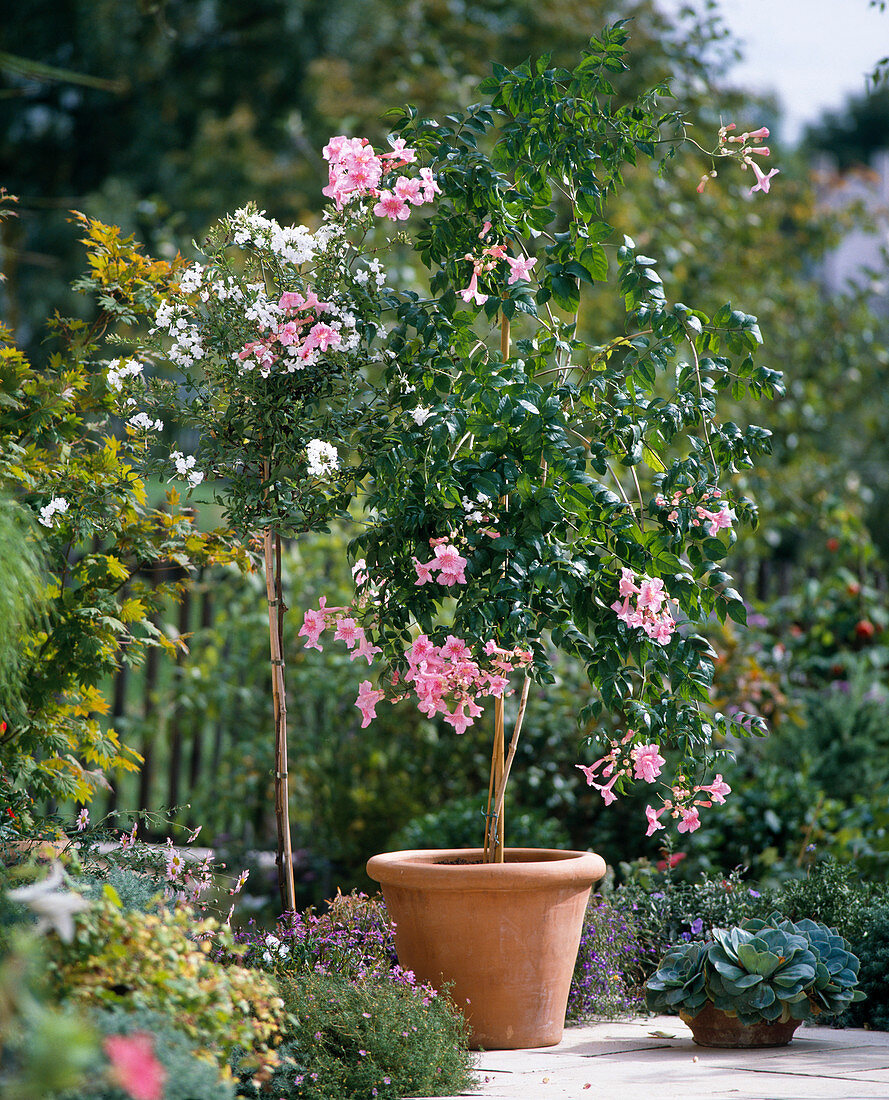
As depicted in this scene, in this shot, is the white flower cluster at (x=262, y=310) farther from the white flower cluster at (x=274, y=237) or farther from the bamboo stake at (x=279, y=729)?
the bamboo stake at (x=279, y=729)

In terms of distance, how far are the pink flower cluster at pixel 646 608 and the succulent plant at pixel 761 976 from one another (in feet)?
2.76

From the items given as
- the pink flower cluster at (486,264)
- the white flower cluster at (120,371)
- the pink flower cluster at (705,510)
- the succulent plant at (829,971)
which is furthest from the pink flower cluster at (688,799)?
the white flower cluster at (120,371)

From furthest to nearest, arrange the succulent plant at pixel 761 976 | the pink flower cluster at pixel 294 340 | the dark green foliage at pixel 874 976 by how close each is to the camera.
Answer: the dark green foliage at pixel 874 976, the succulent plant at pixel 761 976, the pink flower cluster at pixel 294 340

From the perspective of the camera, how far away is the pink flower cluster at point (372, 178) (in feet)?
8.95

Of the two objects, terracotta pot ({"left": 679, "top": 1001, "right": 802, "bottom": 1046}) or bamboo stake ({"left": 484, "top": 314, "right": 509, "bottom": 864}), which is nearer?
terracotta pot ({"left": 679, "top": 1001, "right": 802, "bottom": 1046})

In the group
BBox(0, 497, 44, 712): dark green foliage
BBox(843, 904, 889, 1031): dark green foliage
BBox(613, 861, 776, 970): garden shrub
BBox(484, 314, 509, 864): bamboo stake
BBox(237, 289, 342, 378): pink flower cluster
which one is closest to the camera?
BBox(0, 497, 44, 712): dark green foliage

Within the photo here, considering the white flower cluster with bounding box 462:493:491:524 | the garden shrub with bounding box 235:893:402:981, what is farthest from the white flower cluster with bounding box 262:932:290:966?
the white flower cluster with bounding box 462:493:491:524

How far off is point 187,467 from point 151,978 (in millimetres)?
1283

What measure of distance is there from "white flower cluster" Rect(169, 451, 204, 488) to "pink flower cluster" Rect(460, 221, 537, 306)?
0.77 m

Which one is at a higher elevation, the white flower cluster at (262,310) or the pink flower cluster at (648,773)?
the white flower cluster at (262,310)

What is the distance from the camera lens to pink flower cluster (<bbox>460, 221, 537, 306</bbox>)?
275 cm

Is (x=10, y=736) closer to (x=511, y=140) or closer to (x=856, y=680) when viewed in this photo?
(x=511, y=140)

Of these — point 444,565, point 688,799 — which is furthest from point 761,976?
point 444,565

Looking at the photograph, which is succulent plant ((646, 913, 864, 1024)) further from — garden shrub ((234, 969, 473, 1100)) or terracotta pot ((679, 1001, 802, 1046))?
garden shrub ((234, 969, 473, 1100))
